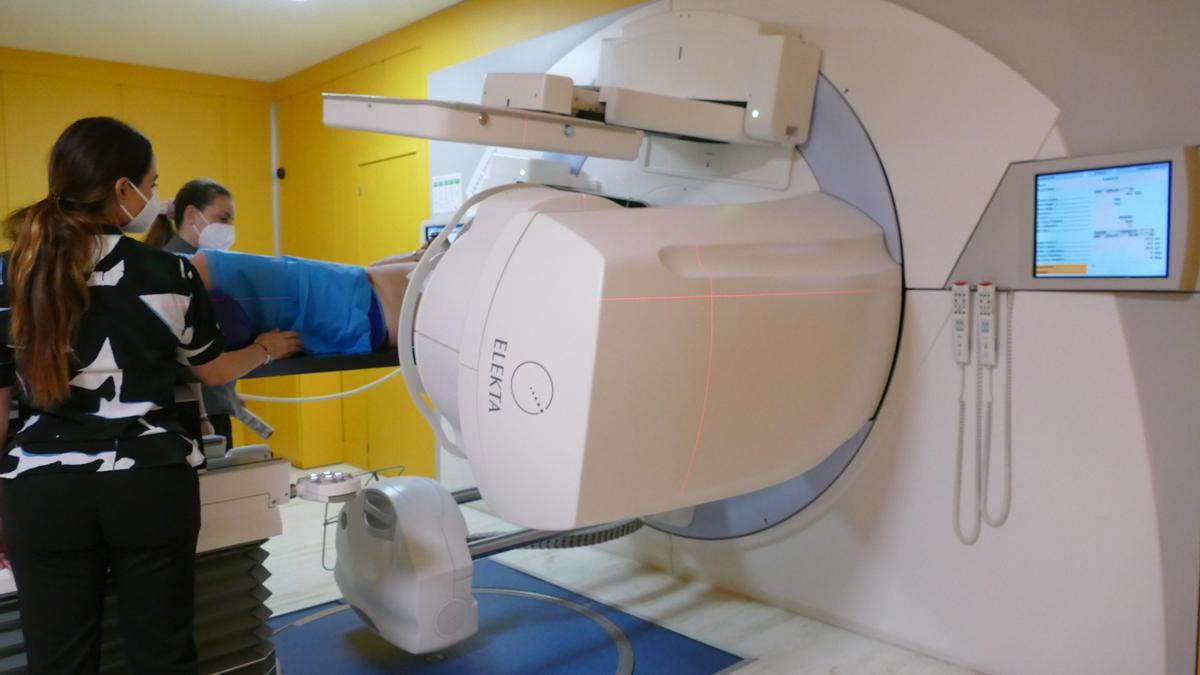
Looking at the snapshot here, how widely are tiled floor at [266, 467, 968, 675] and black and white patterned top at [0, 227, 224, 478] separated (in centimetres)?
Result: 142

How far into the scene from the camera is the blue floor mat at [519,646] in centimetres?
235

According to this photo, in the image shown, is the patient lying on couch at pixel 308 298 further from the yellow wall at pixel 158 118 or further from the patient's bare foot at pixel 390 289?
the yellow wall at pixel 158 118

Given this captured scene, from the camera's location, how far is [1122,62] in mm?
1953

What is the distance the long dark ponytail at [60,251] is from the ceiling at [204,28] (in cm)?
251

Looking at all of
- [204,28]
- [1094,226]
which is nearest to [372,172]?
[204,28]

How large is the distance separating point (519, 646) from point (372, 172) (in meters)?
2.86

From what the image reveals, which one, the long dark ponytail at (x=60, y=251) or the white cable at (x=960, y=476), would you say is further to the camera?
the white cable at (x=960, y=476)

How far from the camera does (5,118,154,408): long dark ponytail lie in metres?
1.46

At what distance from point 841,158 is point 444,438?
1.36 metres

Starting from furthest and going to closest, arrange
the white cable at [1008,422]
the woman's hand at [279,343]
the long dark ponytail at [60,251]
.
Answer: the white cable at [1008,422] < the woman's hand at [279,343] < the long dark ponytail at [60,251]

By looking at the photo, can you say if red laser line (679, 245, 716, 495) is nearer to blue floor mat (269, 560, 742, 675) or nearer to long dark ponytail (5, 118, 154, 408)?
blue floor mat (269, 560, 742, 675)

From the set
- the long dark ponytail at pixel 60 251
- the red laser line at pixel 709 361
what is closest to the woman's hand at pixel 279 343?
the long dark ponytail at pixel 60 251

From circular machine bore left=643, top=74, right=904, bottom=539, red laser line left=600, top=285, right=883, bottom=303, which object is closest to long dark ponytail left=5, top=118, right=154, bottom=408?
red laser line left=600, top=285, right=883, bottom=303

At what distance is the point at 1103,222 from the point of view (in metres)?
1.95
